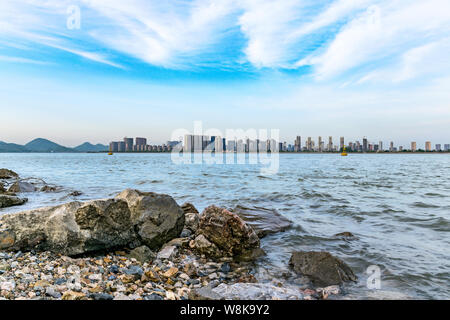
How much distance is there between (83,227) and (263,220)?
668cm

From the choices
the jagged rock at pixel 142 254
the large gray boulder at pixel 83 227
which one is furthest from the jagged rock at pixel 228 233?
the jagged rock at pixel 142 254

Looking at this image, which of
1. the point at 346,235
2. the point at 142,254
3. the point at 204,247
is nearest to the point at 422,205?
the point at 346,235

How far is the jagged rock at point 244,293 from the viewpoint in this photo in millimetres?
4820

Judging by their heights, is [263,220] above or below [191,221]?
below

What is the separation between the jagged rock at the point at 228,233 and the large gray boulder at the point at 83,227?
1.37 meters

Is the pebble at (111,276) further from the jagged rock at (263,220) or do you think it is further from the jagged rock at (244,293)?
the jagged rock at (263,220)

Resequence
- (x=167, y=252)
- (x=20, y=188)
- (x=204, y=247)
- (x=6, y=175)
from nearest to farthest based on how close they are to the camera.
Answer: (x=167, y=252), (x=204, y=247), (x=20, y=188), (x=6, y=175)

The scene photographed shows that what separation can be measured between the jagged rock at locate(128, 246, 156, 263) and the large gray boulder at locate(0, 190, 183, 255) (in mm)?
413

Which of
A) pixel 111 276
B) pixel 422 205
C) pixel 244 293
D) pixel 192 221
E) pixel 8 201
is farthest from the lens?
pixel 422 205

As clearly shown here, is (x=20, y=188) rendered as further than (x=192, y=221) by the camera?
Yes

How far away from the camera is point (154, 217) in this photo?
784cm

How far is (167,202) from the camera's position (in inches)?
328

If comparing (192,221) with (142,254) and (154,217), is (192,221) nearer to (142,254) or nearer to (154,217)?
(154,217)
